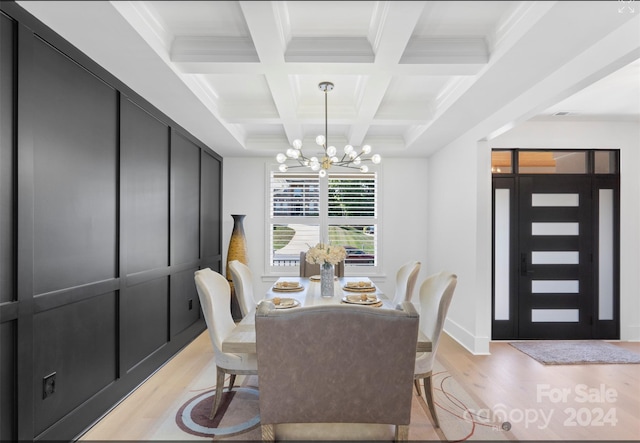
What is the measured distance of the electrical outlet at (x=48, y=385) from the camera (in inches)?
80.3

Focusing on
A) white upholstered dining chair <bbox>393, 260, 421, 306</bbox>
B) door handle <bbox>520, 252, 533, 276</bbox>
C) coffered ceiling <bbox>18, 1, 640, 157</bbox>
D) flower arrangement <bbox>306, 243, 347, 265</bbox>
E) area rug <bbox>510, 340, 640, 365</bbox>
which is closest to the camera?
coffered ceiling <bbox>18, 1, 640, 157</bbox>

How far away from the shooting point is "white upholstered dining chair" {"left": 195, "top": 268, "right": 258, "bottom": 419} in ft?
7.71

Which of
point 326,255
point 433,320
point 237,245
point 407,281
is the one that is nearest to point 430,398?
point 433,320

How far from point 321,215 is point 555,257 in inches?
124

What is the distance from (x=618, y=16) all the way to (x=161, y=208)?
364 centimetres

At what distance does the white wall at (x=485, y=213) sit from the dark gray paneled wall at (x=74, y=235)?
3.26m

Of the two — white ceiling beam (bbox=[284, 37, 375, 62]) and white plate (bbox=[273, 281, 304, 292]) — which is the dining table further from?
white ceiling beam (bbox=[284, 37, 375, 62])

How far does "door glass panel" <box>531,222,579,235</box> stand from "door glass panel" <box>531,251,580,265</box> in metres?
0.24

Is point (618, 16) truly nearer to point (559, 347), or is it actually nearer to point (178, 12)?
point (178, 12)

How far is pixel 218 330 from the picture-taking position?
2.43 m

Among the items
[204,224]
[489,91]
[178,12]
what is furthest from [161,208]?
[489,91]

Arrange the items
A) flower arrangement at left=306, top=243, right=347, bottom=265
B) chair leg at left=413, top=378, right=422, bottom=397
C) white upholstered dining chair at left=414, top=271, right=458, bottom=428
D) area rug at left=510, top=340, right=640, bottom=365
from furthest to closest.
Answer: area rug at left=510, top=340, right=640, bottom=365 → flower arrangement at left=306, top=243, right=347, bottom=265 → chair leg at left=413, top=378, right=422, bottom=397 → white upholstered dining chair at left=414, top=271, right=458, bottom=428

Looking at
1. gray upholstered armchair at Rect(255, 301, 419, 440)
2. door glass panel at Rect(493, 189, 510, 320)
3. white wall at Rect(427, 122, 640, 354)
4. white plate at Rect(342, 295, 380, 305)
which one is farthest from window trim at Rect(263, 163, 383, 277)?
gray upholstered armchair at Rect(255, 301, 419, 440)

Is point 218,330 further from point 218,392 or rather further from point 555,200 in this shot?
point 555,200
